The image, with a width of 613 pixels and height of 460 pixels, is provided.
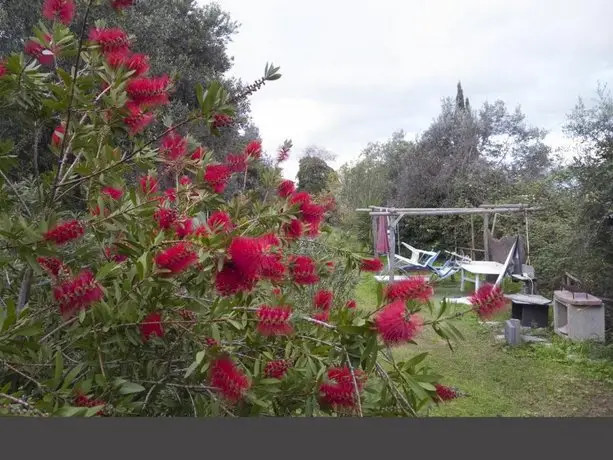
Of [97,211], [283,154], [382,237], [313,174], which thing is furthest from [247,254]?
[382,237]

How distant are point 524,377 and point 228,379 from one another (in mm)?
1746

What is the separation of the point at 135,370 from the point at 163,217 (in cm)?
20

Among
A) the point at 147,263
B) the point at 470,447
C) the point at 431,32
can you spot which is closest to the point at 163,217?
the point at 147,263

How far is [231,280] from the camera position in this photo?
481 millimetres

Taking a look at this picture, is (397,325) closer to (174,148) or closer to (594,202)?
(174,148)

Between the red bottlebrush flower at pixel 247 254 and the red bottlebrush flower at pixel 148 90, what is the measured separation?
23 centimetres

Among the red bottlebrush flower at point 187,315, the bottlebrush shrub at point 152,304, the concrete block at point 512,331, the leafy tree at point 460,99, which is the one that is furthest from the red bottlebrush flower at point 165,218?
the concrete block at point 512,331

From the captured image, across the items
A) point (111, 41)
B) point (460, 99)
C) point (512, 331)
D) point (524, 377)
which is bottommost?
point (524, 377)

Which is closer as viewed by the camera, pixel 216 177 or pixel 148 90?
pixel 148 90

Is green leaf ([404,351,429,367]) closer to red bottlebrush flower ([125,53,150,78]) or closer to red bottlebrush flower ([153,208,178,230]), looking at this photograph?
red bottlebrush flower ([153,208,178,230])

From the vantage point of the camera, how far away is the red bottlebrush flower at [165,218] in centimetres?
61

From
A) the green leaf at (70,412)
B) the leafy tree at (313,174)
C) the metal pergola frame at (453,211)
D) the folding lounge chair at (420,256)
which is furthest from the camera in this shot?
the folding lounge chair at (420,256)

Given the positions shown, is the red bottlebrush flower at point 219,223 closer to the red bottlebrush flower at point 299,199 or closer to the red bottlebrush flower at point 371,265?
the red bottlebrush flower at point 299,199

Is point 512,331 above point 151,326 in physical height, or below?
below
